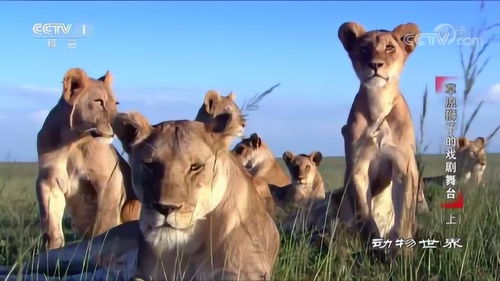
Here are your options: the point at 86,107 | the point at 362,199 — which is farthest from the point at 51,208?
the point at 362,199

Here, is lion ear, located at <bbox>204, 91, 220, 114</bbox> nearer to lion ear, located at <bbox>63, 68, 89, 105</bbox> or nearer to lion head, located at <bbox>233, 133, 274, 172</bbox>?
lion ear, located at <bbox>63, 68, 89, 105</bbox>

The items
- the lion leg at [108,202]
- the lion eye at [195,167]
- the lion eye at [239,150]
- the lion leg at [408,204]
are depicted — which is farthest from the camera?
the lion eye at [239,150]

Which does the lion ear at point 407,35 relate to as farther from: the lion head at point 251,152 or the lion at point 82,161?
the lion head at point 251,152

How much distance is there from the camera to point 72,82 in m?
4.90

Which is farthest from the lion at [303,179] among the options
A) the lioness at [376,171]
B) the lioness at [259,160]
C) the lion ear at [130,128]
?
the lion ear at [130,128]

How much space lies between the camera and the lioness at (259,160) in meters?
9.17

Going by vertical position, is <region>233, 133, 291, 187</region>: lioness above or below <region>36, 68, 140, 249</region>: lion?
below

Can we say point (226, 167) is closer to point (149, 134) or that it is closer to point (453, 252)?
point (149, 134)

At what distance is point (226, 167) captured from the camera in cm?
279

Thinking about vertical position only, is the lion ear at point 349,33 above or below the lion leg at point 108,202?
above

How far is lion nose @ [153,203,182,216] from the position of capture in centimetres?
247

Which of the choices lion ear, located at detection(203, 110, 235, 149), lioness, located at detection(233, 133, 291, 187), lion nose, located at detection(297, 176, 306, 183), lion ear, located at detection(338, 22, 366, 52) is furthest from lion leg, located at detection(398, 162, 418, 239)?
lioness, located at detection(233, 133, 291, 187)

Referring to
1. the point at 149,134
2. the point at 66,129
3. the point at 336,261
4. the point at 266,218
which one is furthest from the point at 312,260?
the point at 66,129

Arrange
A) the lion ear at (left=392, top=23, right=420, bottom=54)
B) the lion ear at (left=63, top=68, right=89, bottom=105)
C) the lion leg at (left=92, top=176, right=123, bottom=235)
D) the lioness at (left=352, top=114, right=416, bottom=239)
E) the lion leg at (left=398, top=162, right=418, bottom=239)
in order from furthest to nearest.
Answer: the lion ear at (left=63, top=68, right=89, bottom=105), the lion leg at (left=92, top=176, right=123, bottom=235), the lion ear at (left=392, top=23, right=420, bottom=54), the lioness at (left=352, top=114, right=416, bottom=239), the lion leg at (left=398, top=162, right=418, bottom=239)
